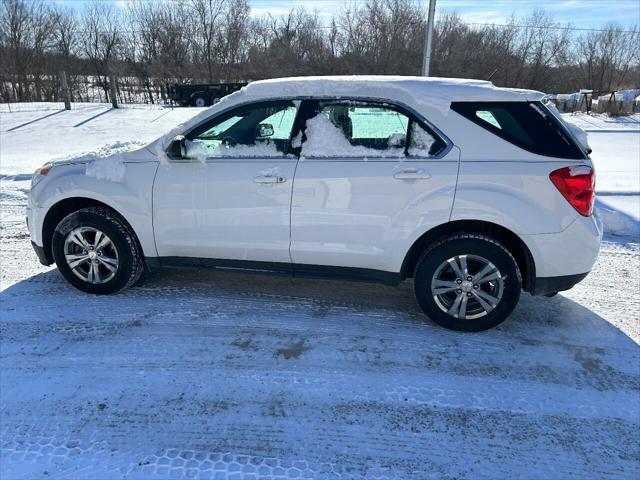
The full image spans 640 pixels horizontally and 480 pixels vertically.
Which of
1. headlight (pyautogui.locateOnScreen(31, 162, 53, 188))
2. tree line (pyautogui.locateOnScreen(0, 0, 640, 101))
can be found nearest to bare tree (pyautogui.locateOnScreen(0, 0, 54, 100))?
tree line (pyautogui.locateOnScreen(0, 0, 640, 101))

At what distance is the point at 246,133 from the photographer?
362 centimetres

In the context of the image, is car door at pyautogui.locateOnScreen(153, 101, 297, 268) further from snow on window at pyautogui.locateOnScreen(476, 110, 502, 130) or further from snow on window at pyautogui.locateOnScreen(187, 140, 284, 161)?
snow on window at pyautogui.locateOnScreen(476, 110, 502, 130)

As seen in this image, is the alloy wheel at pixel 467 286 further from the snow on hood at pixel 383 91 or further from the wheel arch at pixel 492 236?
the snow on hood at pixel 383 91

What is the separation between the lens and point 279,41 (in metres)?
44.4

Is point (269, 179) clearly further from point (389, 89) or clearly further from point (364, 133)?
point (389, 89)

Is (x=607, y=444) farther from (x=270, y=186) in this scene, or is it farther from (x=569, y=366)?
(x=270, y=186)

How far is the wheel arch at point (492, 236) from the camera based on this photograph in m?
3.33

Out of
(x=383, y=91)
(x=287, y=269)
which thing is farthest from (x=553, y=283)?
(x=287, y=269)

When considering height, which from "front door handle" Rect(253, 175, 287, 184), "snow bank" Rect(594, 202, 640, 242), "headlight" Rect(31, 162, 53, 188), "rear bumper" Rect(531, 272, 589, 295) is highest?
"front door handle" Rect(253, 175, 287, 184)

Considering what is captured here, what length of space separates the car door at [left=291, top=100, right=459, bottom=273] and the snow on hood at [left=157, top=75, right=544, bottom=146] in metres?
0.10

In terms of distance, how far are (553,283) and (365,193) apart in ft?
5.00

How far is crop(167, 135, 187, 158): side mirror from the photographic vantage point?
361cm

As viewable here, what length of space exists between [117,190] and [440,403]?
9.74ft

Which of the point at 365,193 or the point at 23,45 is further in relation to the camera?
the point at 23,45
